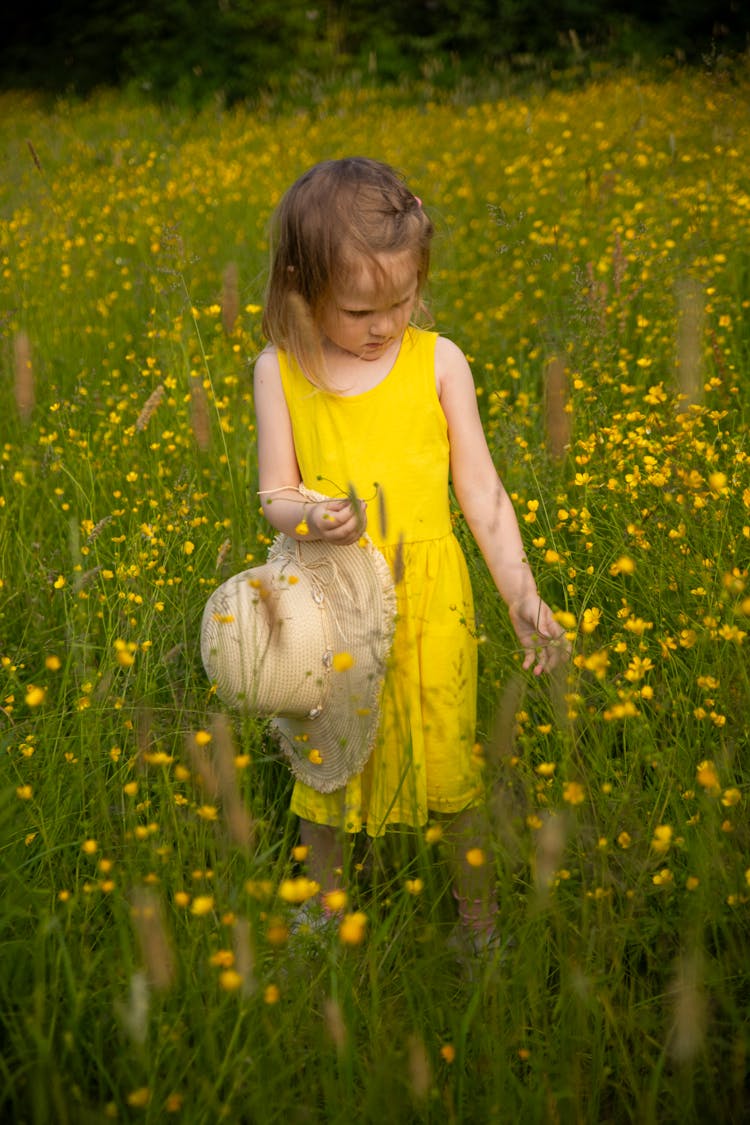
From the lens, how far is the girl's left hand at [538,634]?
6.07 ft

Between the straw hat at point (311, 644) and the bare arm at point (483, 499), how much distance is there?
10.3 inches

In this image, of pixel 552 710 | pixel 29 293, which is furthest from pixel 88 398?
pixel 552 710

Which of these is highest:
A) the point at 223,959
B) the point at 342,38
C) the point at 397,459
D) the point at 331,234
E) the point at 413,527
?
the point at 342,38

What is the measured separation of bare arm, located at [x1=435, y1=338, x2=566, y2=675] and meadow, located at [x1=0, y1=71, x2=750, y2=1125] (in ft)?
0.29

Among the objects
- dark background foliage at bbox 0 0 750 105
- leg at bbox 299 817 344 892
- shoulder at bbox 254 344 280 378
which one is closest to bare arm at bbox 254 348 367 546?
shoulder at bbox 254 344 280 378

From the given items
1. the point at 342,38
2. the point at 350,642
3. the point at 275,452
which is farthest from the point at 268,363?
the point at 342,38

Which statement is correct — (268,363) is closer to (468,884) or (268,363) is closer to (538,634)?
(538,634)

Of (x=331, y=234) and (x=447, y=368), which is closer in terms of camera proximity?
(x=331, y=234)

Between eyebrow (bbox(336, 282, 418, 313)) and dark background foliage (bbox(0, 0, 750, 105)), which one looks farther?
dark background foliage (bbox(0, 0, 750, 105))

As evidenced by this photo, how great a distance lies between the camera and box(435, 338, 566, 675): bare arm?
6.74 ft

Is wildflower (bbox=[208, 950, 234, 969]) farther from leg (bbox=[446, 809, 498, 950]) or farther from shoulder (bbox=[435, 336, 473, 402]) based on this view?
shoulder (bbox=[435, 336, 473, 402])

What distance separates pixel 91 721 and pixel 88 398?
2.00 metres

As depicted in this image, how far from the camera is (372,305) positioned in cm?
192

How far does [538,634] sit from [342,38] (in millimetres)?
14123
